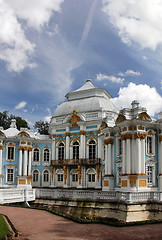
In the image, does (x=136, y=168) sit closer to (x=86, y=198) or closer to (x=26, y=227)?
(x=86, y=198)

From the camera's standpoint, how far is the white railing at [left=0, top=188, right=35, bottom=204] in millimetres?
18578

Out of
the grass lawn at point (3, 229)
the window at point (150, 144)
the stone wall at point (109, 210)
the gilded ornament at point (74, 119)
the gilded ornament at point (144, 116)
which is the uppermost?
the gilded ornament at point (74, 119)

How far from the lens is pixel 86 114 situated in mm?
30484

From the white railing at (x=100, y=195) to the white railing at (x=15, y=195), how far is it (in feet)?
1.89

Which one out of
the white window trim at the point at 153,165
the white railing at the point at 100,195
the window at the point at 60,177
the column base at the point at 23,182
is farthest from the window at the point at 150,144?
the column base at the point at 23,182

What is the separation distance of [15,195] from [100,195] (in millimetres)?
5975

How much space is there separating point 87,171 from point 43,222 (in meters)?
15.6

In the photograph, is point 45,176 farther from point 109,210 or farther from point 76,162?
point 109,210

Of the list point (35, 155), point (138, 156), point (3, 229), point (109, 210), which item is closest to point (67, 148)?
point (35, 155)

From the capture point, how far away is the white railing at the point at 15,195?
61.0ft

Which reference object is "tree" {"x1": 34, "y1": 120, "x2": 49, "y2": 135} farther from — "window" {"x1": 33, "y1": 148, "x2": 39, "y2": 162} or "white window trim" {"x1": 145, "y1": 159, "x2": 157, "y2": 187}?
"white window trim" {"x1": 145, "y1": 159, "x2": 157, "y2": 187}

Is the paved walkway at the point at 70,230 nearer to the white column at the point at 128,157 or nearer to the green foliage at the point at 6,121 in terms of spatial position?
the white column at the point at 128,157

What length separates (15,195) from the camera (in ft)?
63.1

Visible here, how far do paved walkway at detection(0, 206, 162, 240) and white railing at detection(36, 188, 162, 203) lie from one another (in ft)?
8.21
